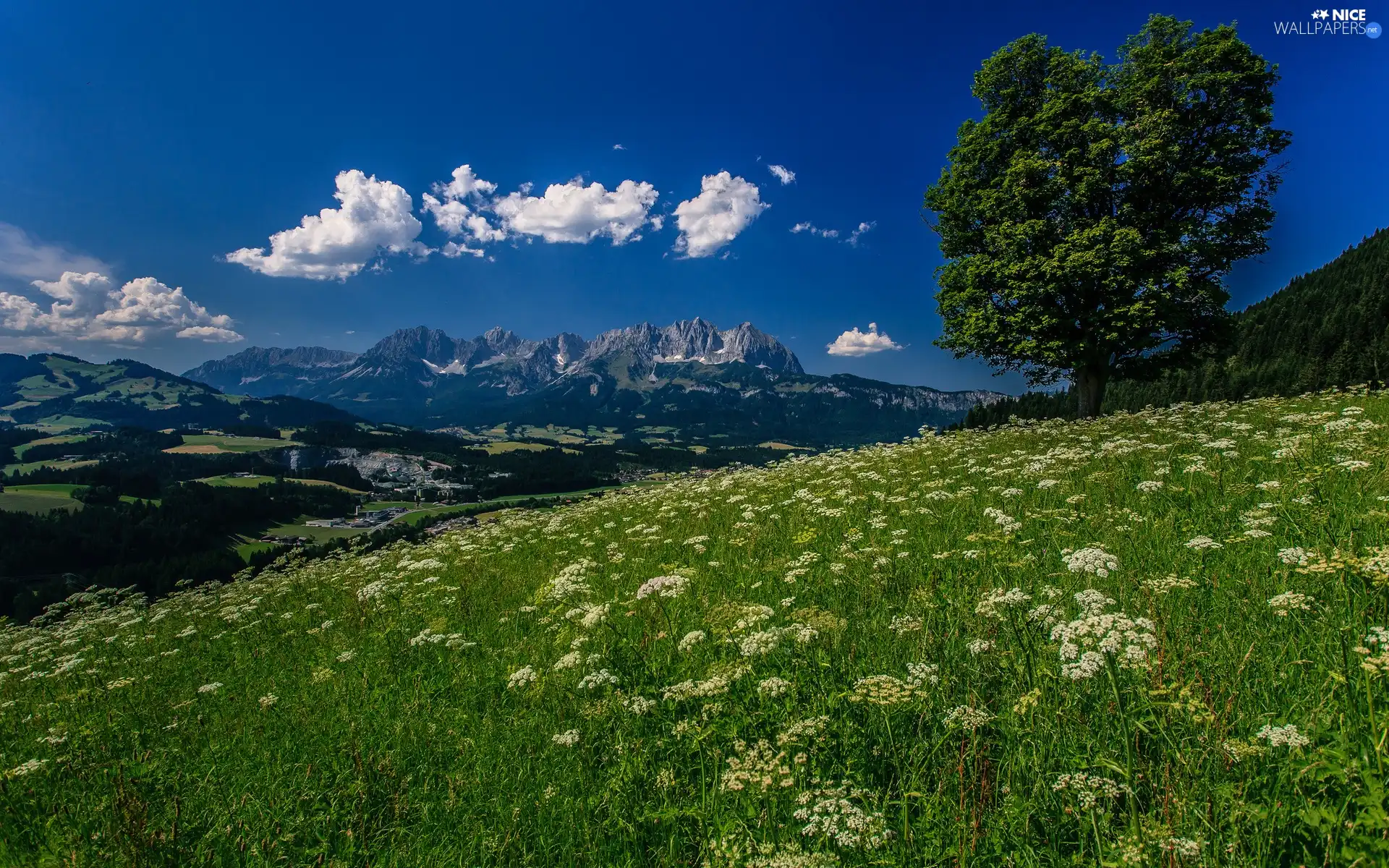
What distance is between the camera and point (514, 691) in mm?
6023

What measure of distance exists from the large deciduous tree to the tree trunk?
64mm

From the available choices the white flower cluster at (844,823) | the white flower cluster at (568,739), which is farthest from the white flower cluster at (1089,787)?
the white flower cluster at (568,739)

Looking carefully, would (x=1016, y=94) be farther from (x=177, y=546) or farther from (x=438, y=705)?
(x=177, y=546)

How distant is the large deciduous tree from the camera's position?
20.3 meters

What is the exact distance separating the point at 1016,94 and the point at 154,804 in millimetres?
32613

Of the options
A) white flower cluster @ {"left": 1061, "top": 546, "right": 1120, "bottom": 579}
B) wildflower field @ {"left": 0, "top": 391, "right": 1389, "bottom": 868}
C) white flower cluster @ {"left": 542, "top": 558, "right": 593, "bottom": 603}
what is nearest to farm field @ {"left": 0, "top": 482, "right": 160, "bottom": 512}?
wildflower field @ {"left": 0, "top": 391, "right": 1389, "bottom": 868}

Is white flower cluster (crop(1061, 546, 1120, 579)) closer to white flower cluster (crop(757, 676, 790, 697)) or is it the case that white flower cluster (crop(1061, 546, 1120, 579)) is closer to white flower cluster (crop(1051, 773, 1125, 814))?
white flower cluster (crop(1051, 773, 1125, 814))

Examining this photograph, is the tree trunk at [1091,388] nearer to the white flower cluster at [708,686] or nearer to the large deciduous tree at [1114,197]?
the large deciduous tree at [1114,197]

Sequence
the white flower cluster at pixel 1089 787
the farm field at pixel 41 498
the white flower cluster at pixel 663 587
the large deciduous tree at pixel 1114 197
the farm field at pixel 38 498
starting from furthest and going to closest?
the farm field at pixel 41 498 → the farm field at pixel 38 498 → the large deciduous tree at pixel 1114 197 → the white flower cluster at pixel 663 587 → the white flower cluster at pixel 1089 787

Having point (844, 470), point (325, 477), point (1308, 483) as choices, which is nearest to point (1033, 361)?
point (844, 470)

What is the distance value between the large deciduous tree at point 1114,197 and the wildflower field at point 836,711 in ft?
46.6

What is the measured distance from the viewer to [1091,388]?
76.6 feet

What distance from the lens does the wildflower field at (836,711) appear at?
121 inches

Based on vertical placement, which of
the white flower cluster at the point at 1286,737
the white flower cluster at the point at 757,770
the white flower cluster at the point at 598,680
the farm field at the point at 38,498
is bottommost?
the farm field at the point at 38,498
